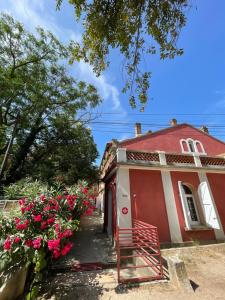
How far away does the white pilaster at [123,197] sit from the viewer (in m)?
6.64

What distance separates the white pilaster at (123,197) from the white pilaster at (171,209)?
76.0 inches

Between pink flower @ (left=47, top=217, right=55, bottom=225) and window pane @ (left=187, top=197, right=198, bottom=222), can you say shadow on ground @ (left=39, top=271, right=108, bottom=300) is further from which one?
window pane @ (left=187, top=197, right=198, bottom=222)

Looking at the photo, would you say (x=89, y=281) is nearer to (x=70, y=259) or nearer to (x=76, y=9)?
(x=70, y=259)

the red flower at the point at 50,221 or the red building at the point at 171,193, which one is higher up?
the red building at the point at 171,193

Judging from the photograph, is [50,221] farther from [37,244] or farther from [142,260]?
[142,260]

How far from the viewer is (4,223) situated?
4141mm

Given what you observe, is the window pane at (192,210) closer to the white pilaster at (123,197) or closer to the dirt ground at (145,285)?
the dirt ground at (145,285)

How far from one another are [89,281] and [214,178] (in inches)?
313

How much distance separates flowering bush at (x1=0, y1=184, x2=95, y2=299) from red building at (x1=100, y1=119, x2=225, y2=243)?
2978mm

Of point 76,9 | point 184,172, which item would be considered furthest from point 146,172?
point 76,9

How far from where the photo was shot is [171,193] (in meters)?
7.60

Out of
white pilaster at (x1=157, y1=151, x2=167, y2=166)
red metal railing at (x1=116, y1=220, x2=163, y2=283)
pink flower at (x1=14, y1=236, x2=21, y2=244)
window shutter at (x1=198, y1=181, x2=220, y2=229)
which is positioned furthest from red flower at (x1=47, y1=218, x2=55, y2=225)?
window shutter at (x1=198, y1=181, x2=220, y2=229)

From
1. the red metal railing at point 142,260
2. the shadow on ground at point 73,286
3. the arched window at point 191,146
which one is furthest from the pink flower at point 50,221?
the arched window at point 191,146

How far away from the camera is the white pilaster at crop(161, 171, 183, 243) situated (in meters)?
6.93
